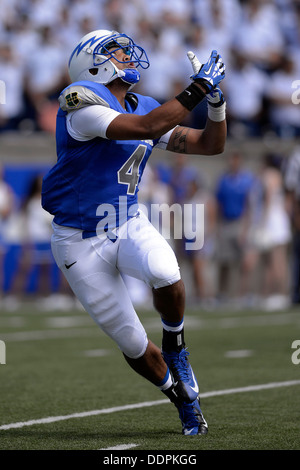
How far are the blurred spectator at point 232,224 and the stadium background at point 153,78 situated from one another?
392mm

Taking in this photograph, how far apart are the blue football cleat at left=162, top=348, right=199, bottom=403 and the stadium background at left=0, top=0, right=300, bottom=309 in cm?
736

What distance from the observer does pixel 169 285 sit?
4.43 metres

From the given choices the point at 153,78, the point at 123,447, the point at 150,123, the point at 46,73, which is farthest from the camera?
the point at 153,78

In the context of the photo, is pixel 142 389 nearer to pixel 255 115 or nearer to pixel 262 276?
pixel 262 276

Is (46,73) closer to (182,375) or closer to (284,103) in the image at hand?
(284,103)

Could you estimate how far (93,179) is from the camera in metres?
4.59

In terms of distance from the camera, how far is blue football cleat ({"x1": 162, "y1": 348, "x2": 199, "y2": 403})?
15.0 ft

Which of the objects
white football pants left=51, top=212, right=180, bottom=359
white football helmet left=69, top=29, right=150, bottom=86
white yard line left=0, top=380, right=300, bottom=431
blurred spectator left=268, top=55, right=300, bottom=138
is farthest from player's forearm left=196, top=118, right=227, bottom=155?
blurred spectator left=268, top=55, right=300, bottom=138

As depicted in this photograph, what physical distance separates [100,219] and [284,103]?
9.27 meters

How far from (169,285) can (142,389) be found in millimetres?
1890

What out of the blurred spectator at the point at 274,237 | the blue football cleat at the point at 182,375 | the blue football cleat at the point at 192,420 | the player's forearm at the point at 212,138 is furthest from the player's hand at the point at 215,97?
the blurred spectator at the point at 274,237

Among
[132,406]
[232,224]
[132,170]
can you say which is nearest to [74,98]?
[132,170]

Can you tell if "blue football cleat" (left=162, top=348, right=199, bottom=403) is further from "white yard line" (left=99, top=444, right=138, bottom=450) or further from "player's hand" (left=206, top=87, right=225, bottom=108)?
"player's hand" (left=206, top=87, right=225, bottom=108)

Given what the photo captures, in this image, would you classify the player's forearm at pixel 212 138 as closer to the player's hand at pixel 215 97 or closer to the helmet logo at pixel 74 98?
the player's hand at pixel 215 97
